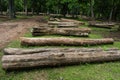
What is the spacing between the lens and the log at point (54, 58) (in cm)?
528

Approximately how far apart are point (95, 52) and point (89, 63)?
54 centimetres

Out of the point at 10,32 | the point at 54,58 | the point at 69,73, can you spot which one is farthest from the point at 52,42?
the point at 10,32

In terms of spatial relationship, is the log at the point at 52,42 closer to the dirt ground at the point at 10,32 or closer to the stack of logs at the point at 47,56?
the stack of logs at the point at 47,56

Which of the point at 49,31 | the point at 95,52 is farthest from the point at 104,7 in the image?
the point at 95,52

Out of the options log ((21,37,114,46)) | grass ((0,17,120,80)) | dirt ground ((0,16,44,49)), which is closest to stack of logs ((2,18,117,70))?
log ((21,37,114,46))

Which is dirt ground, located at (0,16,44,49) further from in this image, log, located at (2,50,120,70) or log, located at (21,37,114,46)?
log, located at (2,50,120,70)

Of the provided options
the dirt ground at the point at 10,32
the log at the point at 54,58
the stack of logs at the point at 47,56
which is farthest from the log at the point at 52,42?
the log at the point at 54,58

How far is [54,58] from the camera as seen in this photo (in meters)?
5.70

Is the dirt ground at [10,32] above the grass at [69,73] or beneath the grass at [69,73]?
above

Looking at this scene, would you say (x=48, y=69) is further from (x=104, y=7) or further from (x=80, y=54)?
(x=104, y=7)

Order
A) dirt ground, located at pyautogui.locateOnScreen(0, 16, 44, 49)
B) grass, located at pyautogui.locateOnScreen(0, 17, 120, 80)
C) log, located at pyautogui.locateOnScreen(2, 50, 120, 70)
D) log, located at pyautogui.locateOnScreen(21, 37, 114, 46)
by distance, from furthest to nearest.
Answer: dirt ground, located at pyautogui.locateOnScreen(0, 16, 44, 49)
log, located at pyautogui.locateOnScreen(21, 37, 114, 46)
log, located at pyautogui.locateOnScreen(2, 50, 120, 70)
grass, located at pyautogui.locateOnScreen(0, 17, 120, 80)

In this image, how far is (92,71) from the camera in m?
5.73

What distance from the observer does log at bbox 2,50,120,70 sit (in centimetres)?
528

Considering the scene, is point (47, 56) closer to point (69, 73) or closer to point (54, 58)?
point (54, 58)
